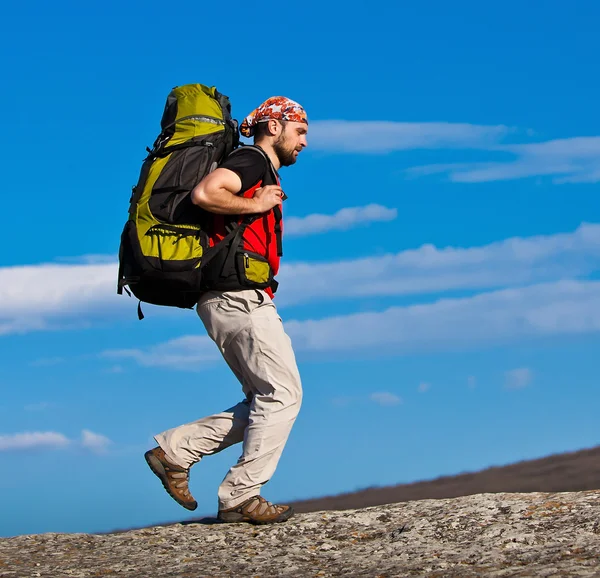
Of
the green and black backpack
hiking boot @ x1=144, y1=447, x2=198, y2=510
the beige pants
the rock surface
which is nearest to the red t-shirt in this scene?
the green and black backpack

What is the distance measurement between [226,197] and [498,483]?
574cm

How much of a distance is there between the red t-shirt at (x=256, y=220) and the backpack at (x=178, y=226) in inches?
2.8

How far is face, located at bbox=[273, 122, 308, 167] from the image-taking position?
263 inches

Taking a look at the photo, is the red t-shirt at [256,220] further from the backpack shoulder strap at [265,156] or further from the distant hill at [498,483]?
the distant hill at [498,483]

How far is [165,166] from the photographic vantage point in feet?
21.5

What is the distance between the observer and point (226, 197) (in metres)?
6.15

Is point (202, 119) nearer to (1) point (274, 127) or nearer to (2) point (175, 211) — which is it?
(1) point (274, 127)

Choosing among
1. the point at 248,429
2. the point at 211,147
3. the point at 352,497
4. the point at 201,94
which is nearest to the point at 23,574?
the point at 248,429

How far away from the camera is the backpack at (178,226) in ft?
20.8

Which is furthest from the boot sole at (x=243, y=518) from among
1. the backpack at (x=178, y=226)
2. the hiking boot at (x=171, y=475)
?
the backpack at (x=178, y=226)

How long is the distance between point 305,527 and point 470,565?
1595 millimetres

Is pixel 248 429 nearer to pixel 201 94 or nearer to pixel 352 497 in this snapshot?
pixel 201 94

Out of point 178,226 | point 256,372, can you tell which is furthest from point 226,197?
point 256,372

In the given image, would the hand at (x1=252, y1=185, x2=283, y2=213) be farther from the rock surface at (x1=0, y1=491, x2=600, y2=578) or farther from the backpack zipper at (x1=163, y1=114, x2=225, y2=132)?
the rock surface at (x1=0, y1=491, x2=600, y2=578)
